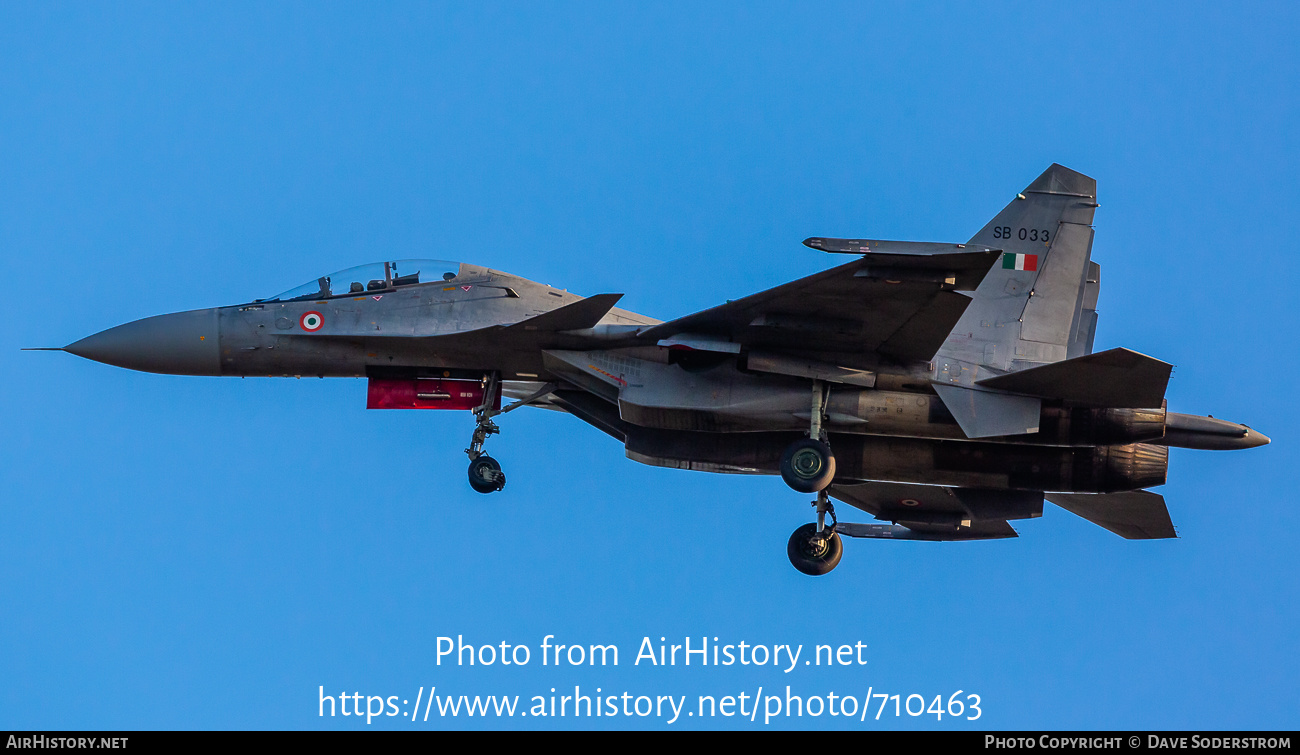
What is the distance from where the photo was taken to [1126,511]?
66.0 feet

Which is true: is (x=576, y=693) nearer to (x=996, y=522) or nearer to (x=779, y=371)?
(x=779, y=371)

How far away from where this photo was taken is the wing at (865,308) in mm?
15672

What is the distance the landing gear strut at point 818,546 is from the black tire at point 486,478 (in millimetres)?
4392

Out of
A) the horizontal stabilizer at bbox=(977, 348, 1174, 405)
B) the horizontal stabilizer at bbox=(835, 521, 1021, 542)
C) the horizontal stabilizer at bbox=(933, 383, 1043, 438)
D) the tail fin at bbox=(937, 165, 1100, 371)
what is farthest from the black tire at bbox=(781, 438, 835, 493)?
the horizontal stabilizer at bbox=(835, 521, 1021, 542)

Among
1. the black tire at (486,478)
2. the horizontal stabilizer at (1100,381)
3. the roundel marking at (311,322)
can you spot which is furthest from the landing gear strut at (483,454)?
the horizontal stabilizer at (1100,381)

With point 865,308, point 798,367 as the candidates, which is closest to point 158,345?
point 798,367

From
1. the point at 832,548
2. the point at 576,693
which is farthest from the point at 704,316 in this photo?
the point at 576,693

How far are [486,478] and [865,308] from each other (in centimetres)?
552

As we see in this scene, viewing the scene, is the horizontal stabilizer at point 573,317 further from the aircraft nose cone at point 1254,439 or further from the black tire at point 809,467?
the aircraft nose cone at point 1254,439

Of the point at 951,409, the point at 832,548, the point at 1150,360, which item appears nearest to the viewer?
the point at 1150,360

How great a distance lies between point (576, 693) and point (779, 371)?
215 inches
